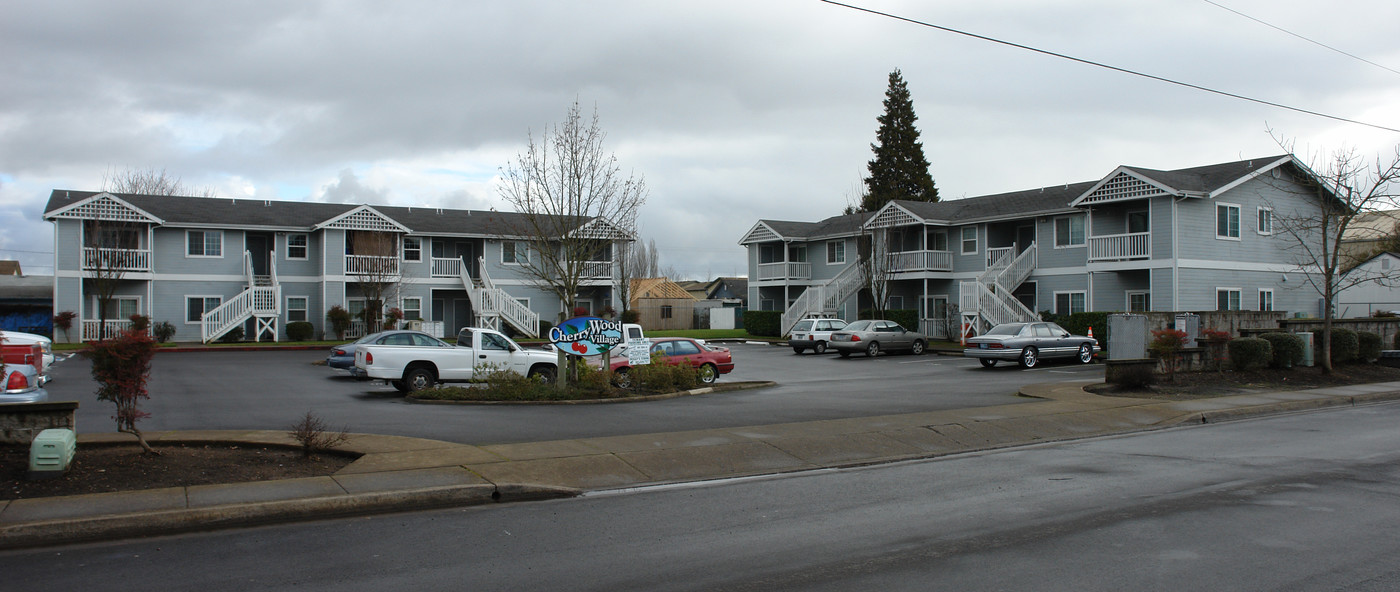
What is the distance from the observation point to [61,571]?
6.63 meters

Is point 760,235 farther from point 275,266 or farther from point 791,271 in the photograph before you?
point 275,266

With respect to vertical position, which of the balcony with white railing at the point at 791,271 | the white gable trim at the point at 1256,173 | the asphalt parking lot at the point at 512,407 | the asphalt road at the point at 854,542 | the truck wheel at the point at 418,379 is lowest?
the asphalt road at the point at 854,542

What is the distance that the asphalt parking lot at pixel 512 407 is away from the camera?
1373 centimetres

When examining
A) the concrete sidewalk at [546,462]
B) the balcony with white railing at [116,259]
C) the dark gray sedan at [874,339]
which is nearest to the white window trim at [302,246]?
the balcony with white railing at [116,259]

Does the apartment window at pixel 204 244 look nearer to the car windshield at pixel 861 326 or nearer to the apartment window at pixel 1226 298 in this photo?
the car windshield at pixel 861 326

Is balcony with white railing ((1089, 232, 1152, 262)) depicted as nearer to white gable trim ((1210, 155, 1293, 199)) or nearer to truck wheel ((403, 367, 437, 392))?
white gable trim ((1210, 155, 1293, 199))

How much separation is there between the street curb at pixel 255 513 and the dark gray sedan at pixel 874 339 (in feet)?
80.9

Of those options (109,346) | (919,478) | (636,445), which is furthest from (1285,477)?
(109,346)

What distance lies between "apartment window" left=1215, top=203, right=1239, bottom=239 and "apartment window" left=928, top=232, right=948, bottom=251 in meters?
12.0

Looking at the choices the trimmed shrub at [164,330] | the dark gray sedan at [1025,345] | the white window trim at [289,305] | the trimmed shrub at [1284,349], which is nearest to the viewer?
the trimmed shrub at [1284,349]

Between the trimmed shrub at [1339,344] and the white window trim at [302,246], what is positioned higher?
the white window trim at [302,246]

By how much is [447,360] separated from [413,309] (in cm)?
2562

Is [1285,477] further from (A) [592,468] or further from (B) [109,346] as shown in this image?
(B) [109,346]

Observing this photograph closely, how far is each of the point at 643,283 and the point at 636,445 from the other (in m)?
70.2
